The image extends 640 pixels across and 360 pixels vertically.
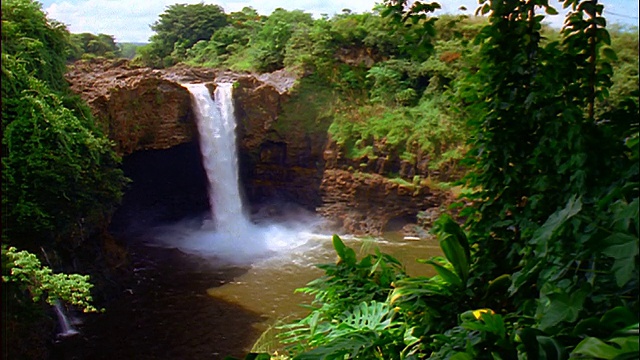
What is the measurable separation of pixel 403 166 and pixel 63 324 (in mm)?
5320


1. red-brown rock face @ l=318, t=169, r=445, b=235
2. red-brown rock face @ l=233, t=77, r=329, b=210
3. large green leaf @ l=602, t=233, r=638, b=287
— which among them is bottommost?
red-brown rock face @ l=318, t=169, r=445, b=235

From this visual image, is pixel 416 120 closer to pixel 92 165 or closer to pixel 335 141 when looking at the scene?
pixel 335 141

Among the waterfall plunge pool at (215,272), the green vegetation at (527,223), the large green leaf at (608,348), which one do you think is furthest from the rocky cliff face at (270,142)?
the large green leaf at (608,348)

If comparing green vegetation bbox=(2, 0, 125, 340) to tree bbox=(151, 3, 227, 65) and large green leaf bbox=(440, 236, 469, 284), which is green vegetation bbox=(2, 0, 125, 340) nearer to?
large green leaf bbox=(440, 236, 469, 284)

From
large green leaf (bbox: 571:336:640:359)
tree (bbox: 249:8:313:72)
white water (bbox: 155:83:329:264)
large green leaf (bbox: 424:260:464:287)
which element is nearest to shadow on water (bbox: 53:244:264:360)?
white water (bbox: 155:83:329:264)

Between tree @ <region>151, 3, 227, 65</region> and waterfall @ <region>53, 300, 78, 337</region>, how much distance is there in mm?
6244

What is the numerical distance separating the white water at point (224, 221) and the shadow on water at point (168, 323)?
1.09 meters

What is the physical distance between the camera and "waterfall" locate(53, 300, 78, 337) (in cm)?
499

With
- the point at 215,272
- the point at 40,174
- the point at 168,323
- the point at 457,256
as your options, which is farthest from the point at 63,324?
the point at 457,256

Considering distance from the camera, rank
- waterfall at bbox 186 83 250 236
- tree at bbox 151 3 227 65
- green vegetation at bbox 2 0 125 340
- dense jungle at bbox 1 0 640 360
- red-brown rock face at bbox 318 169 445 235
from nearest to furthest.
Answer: dense jungle at bbox 1 0 640 360 < green vegetation at bbox 2 0 125 340 < red-brown rock face at bbox 318 169 445 235 < waterfall at bbox 186 83 250 236 < tree at bbox 151 3 227 65

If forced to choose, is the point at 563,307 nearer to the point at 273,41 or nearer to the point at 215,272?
the point at 215,272

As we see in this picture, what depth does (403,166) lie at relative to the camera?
8.47 metres

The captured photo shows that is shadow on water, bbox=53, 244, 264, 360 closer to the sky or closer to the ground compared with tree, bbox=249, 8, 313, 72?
closer to the ground

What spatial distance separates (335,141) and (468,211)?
22.7 feet
